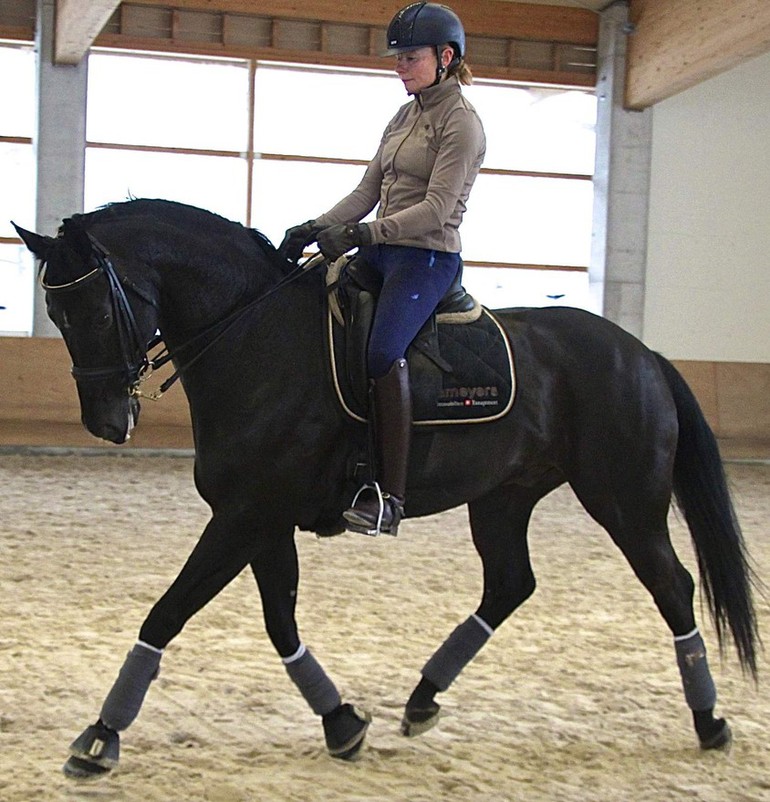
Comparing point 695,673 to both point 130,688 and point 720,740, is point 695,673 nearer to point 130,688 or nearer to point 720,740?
point 720,740

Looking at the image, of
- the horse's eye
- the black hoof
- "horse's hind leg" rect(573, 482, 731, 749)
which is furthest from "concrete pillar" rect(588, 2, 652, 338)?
the black hoof

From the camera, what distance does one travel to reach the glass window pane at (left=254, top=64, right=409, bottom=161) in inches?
548

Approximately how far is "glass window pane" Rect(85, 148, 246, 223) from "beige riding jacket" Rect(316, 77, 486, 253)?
9695mm

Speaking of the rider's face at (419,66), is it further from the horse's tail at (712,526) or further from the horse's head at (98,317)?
the horse's tail at (712,526)

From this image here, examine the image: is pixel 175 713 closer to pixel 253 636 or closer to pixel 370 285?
pixel 253 636

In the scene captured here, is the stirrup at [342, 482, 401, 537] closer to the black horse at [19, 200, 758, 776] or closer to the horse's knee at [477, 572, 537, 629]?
the black horse at [19, 200, 758, 776]

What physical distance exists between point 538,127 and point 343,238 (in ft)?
37.8

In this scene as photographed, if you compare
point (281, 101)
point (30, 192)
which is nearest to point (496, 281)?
point (281, 101)

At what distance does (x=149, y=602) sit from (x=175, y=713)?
179 cm

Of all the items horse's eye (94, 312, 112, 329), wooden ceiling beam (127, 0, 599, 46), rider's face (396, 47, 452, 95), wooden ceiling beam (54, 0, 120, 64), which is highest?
wooden ceiling beam (127, 0, 599, 46)

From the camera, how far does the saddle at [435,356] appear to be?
12.1 feet

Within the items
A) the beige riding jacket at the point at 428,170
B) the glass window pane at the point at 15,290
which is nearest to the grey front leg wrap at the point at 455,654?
the beige riding jacket at the point at 428,170

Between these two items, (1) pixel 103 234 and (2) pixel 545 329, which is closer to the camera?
(1) pixel 103 234

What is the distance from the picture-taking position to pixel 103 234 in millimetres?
3510
